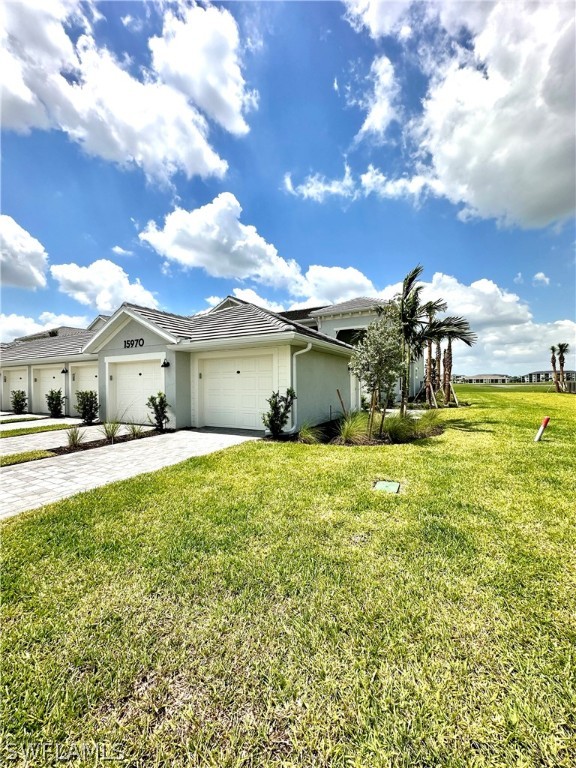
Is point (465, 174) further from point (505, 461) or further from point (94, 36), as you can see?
point (94, 36)

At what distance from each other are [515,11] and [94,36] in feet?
33.1

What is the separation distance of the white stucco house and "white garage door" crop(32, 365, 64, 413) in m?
2.66

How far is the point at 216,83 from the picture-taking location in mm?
9258

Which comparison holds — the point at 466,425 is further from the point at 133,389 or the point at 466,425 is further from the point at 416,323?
the point at 133,389

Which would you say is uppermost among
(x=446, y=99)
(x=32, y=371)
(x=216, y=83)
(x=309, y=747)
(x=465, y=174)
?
(x=216, y=83)

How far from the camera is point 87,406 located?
12773mm

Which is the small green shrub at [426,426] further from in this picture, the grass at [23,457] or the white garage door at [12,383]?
the white garage door at [12,383]

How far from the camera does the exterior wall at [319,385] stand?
1087cm

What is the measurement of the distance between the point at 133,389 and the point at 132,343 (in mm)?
1969

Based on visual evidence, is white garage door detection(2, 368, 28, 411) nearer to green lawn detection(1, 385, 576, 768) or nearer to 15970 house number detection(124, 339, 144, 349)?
15970 house number detection(124, 339, 144, 349)

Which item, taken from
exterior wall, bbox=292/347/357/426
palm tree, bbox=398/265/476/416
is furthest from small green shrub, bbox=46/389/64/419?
palm tree, bbox=398/265/476/416

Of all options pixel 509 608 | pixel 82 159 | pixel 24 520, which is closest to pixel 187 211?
pixel 82 159

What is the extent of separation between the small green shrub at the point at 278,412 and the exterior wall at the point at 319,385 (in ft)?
2.05

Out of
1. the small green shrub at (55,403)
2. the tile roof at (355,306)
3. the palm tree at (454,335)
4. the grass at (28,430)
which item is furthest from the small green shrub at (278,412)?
the small green shrub at (55,403)
